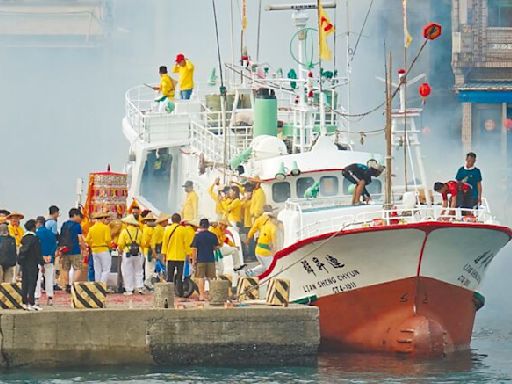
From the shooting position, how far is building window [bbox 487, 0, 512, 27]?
5966cm

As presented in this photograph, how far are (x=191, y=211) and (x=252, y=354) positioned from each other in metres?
7.58

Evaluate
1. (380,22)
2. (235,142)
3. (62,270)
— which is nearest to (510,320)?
(235,142)

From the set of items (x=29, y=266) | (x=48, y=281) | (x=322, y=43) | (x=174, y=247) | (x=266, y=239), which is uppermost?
(x=322, y=43)

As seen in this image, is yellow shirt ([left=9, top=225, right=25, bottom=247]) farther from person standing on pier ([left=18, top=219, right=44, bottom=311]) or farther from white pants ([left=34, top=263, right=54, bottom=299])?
person standing on pier ([left=18, top=219, right=44, bottom=311])

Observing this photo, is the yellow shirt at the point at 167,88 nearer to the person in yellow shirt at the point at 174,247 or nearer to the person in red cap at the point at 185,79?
the person in red cap at the point at 185,79

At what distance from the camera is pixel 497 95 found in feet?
191

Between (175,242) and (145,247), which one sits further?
(145,247)

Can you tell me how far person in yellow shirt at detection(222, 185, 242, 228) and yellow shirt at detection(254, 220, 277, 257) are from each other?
1594 mm

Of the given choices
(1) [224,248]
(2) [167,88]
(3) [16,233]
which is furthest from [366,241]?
(2) [167,88]

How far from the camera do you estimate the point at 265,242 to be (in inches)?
1194

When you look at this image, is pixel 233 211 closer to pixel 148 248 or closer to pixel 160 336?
pixel 148 248

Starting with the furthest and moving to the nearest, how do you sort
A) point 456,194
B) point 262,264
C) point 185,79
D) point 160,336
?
1. point 185,79
2. point 262,264
3. point 456,194
4. point 160,336

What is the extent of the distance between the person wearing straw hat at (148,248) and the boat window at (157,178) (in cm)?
542

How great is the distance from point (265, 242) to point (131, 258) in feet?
6.91
